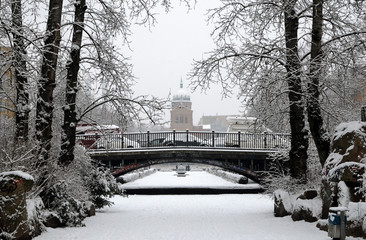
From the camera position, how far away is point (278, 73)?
12797 millimetres

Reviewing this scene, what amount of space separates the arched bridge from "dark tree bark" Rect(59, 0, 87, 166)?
13.4 m

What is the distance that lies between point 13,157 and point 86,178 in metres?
5.94

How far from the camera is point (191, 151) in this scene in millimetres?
27969

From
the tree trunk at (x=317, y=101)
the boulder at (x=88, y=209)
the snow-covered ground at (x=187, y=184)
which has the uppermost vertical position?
the tree trunk at (x=317, y=101)

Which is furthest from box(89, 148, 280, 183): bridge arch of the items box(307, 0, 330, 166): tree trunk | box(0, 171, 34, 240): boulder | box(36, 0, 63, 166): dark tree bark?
box(0, 171, 34, 240): boulder

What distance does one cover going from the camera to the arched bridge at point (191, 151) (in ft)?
91.1

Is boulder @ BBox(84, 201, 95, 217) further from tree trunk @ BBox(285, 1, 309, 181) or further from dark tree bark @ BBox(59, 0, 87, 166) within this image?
tree trunk @ BBox(285, 1, 309, 181)

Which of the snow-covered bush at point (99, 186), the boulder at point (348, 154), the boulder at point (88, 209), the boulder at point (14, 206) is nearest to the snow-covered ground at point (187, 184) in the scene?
the snow-covered bush at point (99, 186)

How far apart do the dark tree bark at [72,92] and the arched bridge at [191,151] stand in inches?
528

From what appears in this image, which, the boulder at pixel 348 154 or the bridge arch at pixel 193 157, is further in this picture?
the bridge arch at pixel 193 157

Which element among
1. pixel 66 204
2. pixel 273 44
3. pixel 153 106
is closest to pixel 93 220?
pixel 66 204

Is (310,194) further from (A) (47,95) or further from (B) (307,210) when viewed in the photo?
(A) (47,95)

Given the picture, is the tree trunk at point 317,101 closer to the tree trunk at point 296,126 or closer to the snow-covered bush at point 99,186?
the tree trunk at point 296,126

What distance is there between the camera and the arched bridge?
27766 millimetres
